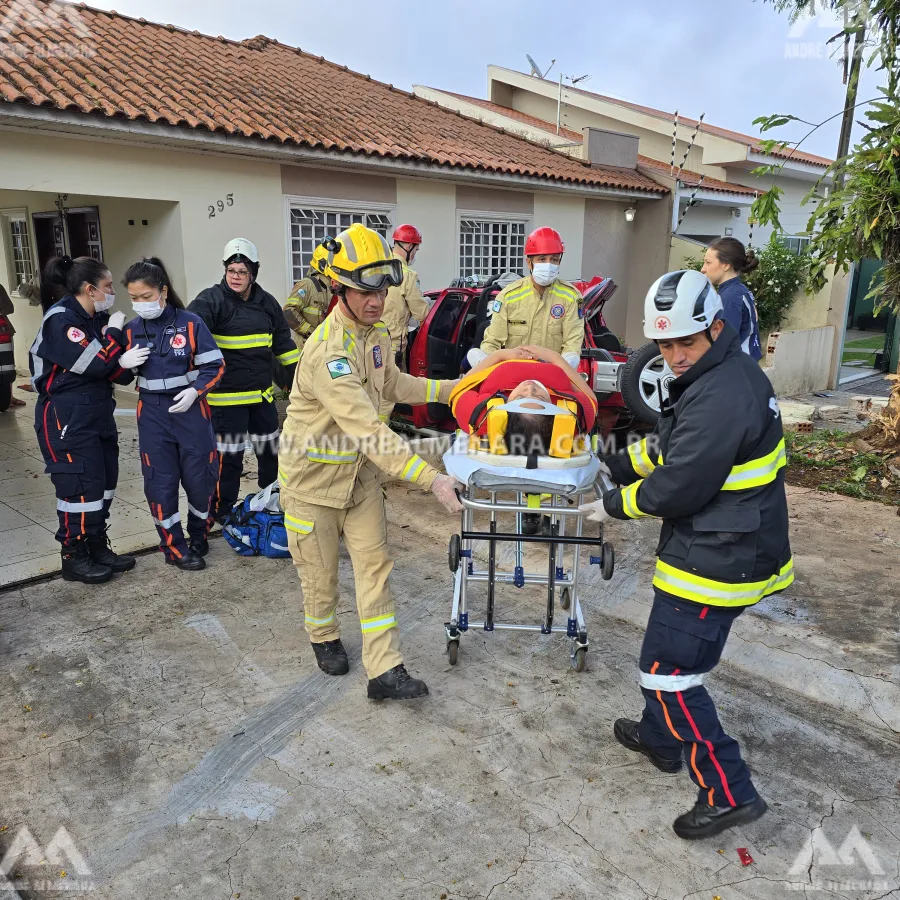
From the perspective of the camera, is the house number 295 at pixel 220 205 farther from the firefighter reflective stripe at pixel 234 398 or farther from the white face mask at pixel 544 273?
the white face mask at pixel 544 273

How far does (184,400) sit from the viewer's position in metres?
4.29

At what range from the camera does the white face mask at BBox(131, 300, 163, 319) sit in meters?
4.19

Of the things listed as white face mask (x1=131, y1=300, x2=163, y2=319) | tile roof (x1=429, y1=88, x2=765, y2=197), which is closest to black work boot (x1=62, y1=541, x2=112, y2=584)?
white face mask (x1=131, y1=300, x2=163, y2=319)

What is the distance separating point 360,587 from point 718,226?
1569cm

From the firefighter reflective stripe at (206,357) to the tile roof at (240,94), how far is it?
12.1ft

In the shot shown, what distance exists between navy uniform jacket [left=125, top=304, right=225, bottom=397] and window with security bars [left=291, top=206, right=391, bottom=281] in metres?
5.07

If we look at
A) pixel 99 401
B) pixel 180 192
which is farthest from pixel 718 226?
pixel 99 401

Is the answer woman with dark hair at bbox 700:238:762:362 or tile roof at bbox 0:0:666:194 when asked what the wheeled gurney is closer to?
woman with dark hair at bbox 700:238:762:362

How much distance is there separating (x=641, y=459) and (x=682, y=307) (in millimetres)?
654

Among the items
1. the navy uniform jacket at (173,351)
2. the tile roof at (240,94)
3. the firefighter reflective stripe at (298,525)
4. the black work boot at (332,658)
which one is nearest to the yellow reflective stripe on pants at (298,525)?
the firefighter reflective stripe at (298,525)

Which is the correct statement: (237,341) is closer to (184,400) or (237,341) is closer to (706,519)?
(184,400)

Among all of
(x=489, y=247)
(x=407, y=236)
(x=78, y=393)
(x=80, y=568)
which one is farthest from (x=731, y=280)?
(x=489, y=247)

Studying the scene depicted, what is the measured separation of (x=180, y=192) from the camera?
25.8 feet

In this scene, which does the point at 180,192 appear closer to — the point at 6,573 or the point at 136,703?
the point at 6,573
